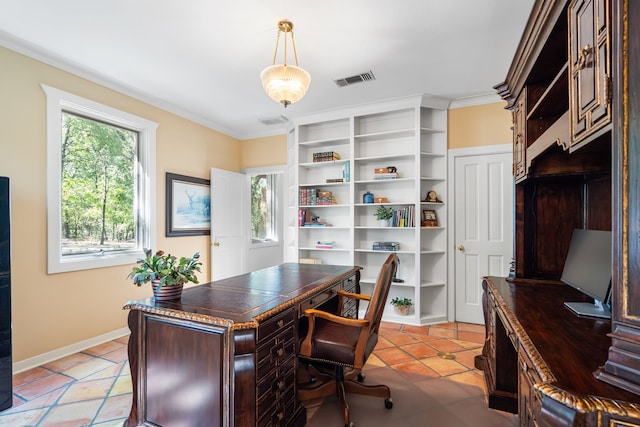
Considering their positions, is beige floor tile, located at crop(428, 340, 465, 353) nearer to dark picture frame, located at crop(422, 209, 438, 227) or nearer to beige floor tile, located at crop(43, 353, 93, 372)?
dark picture frame, located at crop(422, 209, 438, 227)

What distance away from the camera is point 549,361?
1021mm

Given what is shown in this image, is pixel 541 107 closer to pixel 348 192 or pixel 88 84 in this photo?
pixel 348 192

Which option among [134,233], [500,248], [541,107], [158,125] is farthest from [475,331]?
[158,125]

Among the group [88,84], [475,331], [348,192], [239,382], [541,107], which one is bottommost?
[475,331]

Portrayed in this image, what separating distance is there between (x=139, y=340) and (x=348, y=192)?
3.21 m

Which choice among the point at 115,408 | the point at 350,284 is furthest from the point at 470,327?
→ the point at 115,408

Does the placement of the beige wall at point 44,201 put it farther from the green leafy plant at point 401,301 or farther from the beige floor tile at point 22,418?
the green leafy plant at point 401,301

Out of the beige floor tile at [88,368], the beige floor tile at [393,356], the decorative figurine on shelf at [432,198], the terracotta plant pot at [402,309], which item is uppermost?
the decorative figurine on shelf at [432,198]

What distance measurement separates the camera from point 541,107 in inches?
76.0

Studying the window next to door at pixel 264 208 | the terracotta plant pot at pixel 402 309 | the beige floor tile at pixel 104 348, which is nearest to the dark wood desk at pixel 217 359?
the beige floor tile at pixel 104 348

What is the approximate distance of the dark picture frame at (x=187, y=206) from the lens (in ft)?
13.4

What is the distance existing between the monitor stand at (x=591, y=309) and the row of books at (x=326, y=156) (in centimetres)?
314

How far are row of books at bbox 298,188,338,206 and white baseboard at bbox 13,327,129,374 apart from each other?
2655mm

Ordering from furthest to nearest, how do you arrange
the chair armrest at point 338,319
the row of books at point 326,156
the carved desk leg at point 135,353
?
the row of books at point 326,156 < the chair armrest at point 338,319 < the carved desk leg at point 135,353
